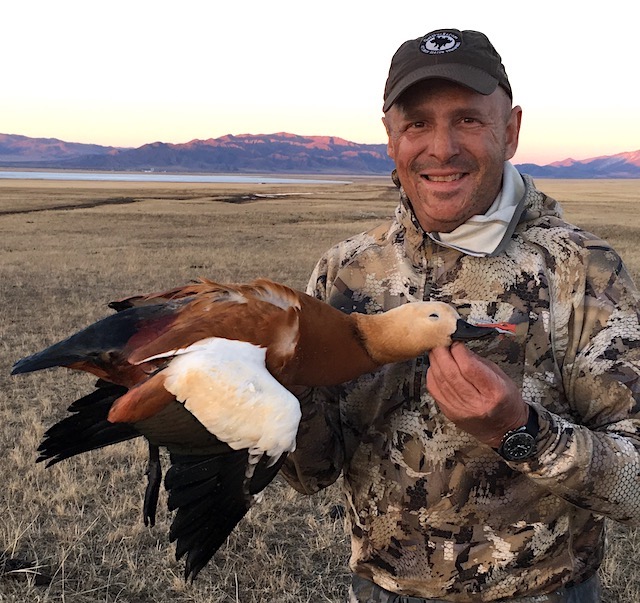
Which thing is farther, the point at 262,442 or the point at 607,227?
the point at 607,227

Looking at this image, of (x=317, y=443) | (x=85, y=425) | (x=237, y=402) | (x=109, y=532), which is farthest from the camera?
(x=109, y=532)

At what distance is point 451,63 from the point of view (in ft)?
9.14

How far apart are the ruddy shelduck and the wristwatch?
44 centimetres

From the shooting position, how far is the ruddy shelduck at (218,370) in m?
2.63

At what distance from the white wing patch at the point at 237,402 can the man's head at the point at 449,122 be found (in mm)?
1051

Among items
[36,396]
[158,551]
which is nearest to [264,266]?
[36,396]

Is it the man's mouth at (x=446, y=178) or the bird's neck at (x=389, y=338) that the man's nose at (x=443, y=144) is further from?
the bird's neck at (x=389, y=338)

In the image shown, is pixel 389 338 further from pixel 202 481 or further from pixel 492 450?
pixel 202 481

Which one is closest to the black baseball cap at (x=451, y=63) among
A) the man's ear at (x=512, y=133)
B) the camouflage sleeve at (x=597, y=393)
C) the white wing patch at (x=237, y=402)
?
the man's ear at (x=512, y=133)

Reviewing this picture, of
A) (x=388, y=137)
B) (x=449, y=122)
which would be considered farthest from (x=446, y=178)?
(x=388, y=137)

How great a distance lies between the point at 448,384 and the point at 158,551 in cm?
330

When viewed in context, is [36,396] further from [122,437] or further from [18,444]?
[122,437]

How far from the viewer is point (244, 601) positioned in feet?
14.9

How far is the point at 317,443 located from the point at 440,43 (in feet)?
6.04
